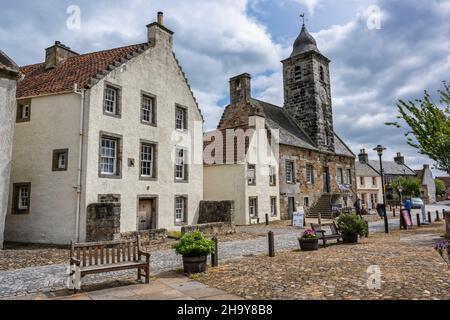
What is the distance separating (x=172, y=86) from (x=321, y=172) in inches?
808

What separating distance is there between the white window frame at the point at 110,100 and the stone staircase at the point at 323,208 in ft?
71.7

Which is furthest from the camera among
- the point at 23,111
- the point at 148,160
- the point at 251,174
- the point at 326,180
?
the point at 326,180

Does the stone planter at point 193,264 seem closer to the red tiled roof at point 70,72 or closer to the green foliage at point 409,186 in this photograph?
the red tiled roof at point 70,72

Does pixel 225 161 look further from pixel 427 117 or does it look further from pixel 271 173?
pixel 427 117

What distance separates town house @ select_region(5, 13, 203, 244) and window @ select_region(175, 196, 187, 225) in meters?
0.06

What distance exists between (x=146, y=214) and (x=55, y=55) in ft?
35.6

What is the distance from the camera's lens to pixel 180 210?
20094 mm

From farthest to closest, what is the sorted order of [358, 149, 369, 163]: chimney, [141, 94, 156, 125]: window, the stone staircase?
1. [358, 149, 369, 163]: chimney
2. the stone staircase
3. [141, 94, 156, 125]: window

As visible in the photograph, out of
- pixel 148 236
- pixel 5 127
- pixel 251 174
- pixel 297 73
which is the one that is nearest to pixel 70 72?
pixel 5 127

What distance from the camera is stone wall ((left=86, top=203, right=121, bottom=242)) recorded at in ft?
45.3

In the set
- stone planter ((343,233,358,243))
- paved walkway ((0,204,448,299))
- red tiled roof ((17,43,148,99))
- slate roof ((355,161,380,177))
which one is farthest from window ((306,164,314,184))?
slate roof ((355,161,380,177))

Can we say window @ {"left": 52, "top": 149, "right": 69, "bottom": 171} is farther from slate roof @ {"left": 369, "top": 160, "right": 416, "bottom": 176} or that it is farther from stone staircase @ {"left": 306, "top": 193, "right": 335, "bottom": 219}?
slate roof @ {"left": 369, "top": 160, "right": 416, "bottom": 176}

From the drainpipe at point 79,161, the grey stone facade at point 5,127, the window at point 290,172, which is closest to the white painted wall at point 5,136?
the grey stone facade at point 5,127

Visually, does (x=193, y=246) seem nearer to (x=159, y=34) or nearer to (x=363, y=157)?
(x=159, y=34)
